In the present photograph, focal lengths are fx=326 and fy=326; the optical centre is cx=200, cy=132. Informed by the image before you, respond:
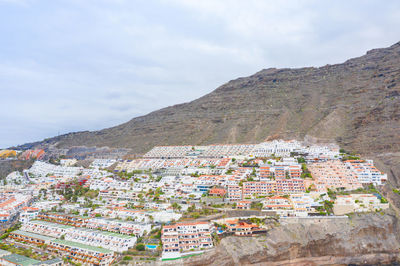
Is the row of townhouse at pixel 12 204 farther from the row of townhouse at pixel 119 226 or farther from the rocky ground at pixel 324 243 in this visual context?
the rocky ground at pixel 324 243

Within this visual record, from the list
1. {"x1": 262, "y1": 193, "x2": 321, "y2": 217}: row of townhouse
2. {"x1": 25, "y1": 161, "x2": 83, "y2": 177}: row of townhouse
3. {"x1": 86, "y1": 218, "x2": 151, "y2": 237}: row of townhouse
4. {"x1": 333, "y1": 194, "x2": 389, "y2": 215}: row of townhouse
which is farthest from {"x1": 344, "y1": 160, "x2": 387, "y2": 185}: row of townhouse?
{"x1": 25, "y1": 161, "x2": 83, "y2": 177}: row of townhouse

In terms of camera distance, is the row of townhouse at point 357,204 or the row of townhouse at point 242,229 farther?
the row of townhouse at point 357,204

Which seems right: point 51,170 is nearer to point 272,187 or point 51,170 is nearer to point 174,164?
point 174,164

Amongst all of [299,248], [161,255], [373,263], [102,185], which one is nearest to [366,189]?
[373,263]

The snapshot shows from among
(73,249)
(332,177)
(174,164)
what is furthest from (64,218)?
(332,177)

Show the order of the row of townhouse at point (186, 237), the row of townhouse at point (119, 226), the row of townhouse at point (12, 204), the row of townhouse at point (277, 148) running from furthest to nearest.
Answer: the row of townhouse at point (277, 148)
the row of townhouse at point (12, 204)
the row of townhouse at point (119, 226)
the row of townhouse at point (186, 237)

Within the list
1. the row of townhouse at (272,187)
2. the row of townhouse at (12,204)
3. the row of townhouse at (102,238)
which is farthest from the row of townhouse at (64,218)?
the row of townhouse at (272,187)

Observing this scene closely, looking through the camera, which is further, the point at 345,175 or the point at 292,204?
the point at 345,175
